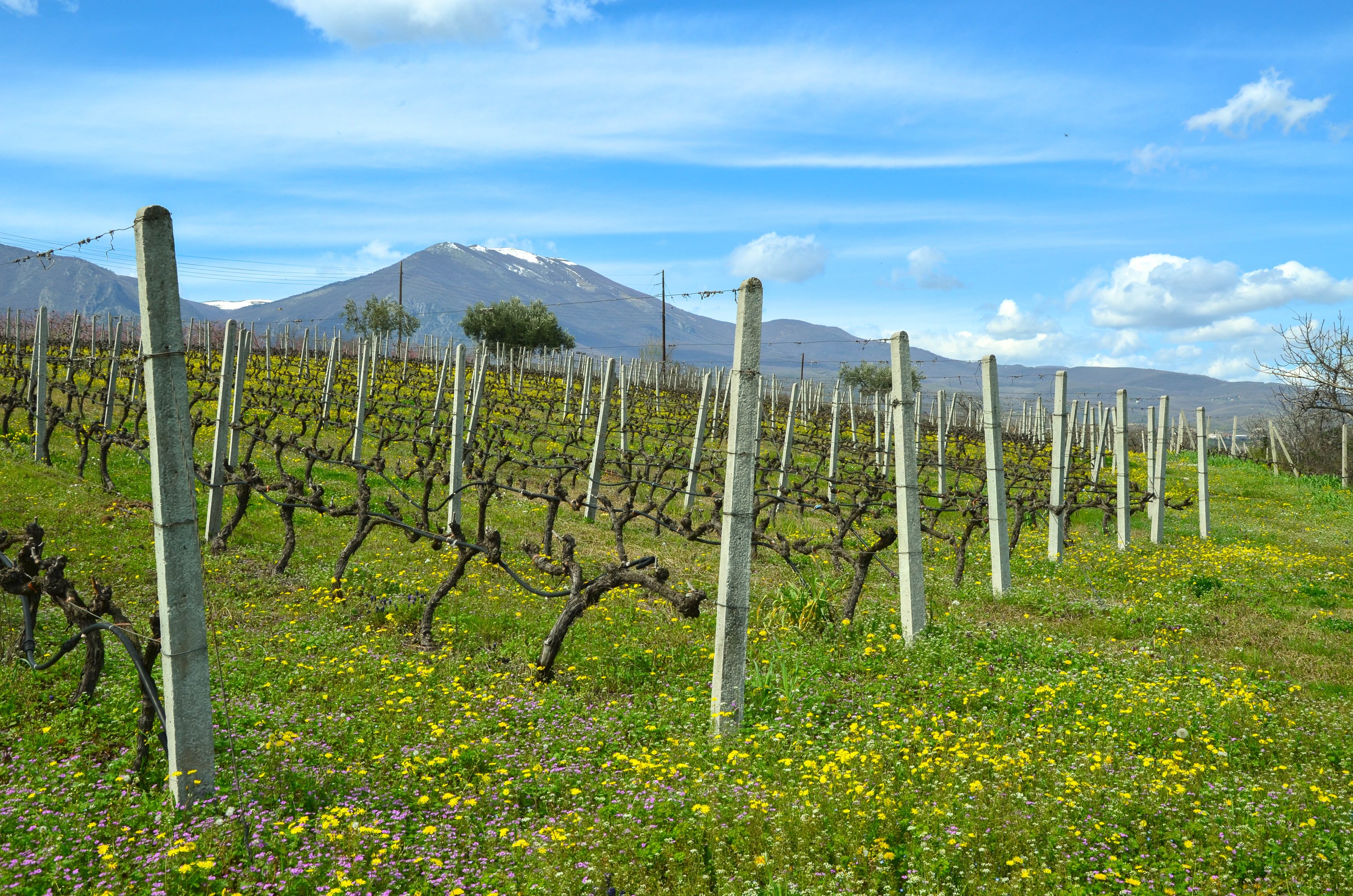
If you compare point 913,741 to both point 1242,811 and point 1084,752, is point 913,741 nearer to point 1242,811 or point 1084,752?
point 1084,752

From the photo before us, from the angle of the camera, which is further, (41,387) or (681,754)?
(41,387)

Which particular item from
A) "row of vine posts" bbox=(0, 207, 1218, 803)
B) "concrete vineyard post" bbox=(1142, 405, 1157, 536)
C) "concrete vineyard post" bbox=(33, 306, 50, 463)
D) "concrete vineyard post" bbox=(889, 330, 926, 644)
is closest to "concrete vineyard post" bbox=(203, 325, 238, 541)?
"row of vine posts" bbox=(0, 207, 1218, 803)

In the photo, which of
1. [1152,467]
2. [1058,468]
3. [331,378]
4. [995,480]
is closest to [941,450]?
[1152,467]

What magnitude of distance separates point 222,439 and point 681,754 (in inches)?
396

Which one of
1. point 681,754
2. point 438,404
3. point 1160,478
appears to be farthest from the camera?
point 438,404

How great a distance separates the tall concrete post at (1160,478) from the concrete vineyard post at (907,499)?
36.5 ft

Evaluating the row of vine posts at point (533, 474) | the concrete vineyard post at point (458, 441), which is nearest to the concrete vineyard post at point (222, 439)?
the row of vine posts at point (533, 474)

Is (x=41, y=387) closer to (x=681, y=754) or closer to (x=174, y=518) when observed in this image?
(x=174, y=518)

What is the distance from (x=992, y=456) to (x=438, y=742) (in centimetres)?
872

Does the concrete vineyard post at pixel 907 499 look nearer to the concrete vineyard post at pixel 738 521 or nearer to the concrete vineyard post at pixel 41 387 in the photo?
the concrete vineyard post at pixel 738 521

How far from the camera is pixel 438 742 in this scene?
19.7ft

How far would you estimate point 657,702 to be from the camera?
7.22m

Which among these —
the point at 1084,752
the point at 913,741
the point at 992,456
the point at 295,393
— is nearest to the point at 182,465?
the point at 913,741

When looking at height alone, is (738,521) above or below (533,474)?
above
